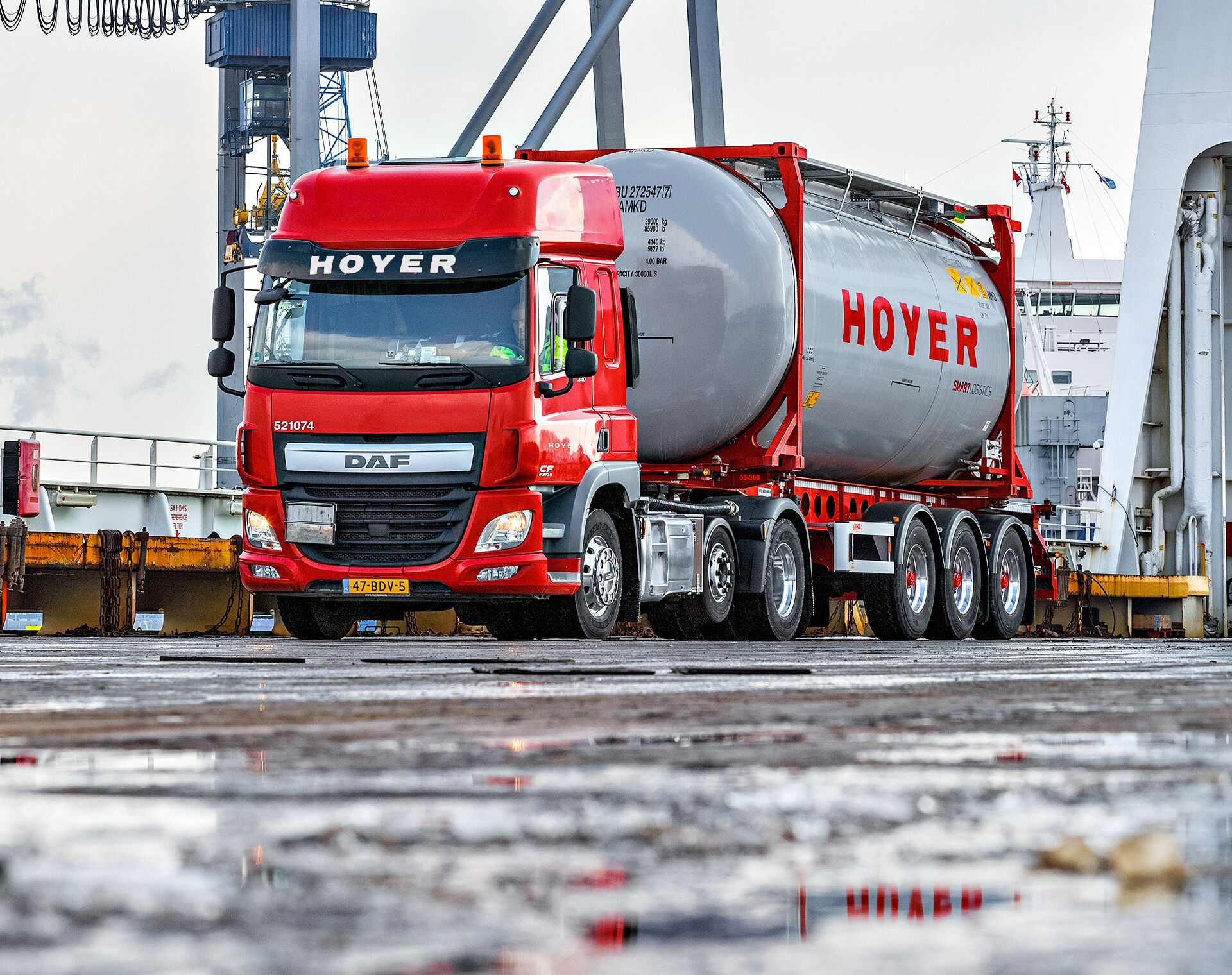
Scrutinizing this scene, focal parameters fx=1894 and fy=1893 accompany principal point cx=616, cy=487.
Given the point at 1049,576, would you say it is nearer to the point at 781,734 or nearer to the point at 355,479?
the point at 355,479

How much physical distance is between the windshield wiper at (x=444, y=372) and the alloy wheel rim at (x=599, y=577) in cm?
142

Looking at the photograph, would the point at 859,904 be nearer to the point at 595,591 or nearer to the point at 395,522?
the point at 395,522

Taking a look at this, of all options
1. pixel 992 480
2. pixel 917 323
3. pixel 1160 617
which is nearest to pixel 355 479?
pixel 917 323

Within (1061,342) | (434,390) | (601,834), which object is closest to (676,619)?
(434,390)

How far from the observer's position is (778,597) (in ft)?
47.9

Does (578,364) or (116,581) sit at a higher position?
(578,364)

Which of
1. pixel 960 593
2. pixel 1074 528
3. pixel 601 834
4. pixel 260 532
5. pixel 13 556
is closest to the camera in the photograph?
pixel 601 834

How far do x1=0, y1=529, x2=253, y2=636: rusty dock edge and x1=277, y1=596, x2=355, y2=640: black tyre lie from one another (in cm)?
360

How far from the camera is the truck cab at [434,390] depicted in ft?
40.2

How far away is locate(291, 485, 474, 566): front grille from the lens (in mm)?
12445

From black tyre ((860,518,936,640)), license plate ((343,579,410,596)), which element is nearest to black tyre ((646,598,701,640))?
black tyre ((860,518,936,640))

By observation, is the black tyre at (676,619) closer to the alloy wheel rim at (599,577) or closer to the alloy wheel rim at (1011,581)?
the alloy wheel rim at (599,577)

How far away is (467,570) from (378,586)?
61 centimetres

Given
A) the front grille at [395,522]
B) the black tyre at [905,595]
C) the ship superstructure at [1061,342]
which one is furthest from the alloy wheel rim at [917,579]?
the ship superstructure at [1061,342]
